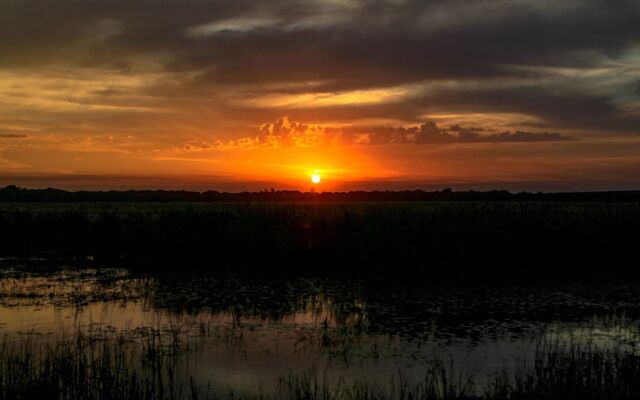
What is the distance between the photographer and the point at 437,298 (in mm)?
15117

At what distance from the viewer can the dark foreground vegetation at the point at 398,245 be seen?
64.1 feet

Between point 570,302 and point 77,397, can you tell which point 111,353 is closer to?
point 77,397

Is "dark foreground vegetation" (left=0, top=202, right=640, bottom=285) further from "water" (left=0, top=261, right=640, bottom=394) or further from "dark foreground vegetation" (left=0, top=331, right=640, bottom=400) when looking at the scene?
"dark foreground vegetation" (left=0, top=331, right=640, bottom=400)

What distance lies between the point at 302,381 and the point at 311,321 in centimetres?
475

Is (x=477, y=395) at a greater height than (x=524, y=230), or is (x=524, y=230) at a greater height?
(x=524, y=230)

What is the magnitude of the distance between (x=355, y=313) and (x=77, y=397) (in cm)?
681

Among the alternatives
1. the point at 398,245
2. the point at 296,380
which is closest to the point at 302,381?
the point at 296,380

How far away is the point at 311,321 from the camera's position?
12.4m

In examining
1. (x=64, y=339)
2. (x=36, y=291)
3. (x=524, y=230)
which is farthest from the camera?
(x=524, y=230)

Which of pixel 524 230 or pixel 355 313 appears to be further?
pixel 524 230

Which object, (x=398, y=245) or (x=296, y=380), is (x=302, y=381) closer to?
(x=296, y=380)

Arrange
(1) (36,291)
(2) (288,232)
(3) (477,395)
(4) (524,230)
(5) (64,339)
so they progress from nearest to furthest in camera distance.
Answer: (3) (477,395)
(5) (64,339)
(1) (36,291)
(4) (524,230)
(2) (288,232)

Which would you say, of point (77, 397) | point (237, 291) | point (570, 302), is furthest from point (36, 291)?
point (570, 302)

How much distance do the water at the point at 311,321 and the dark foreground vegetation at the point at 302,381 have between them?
28 centimetres
